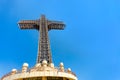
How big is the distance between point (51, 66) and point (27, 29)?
1796 inches

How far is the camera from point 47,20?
82.9m

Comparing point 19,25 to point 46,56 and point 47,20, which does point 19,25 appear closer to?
point 47,20

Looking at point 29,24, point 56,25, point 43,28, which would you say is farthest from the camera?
point 56,25

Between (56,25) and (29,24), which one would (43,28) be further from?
(56,25)

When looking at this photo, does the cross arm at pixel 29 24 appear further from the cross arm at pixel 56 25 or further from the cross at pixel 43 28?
the cross arm at pixel 56 25

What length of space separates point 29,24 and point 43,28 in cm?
637

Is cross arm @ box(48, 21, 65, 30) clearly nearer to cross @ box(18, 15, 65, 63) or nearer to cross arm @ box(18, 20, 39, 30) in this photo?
cross @ box(18, 15, 65, 63)

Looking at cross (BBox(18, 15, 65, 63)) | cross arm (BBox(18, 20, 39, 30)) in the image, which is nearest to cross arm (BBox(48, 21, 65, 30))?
cross (BBox(18, 15, 65, 63))

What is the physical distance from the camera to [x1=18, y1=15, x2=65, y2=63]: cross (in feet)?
232

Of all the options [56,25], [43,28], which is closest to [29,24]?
[43,28]

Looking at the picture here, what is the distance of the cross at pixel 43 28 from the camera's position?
70.8m

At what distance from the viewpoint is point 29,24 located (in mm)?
82562

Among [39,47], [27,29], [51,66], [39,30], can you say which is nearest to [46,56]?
[39,47]

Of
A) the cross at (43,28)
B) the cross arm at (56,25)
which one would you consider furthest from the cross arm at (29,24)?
the cross arm at (56,25)
